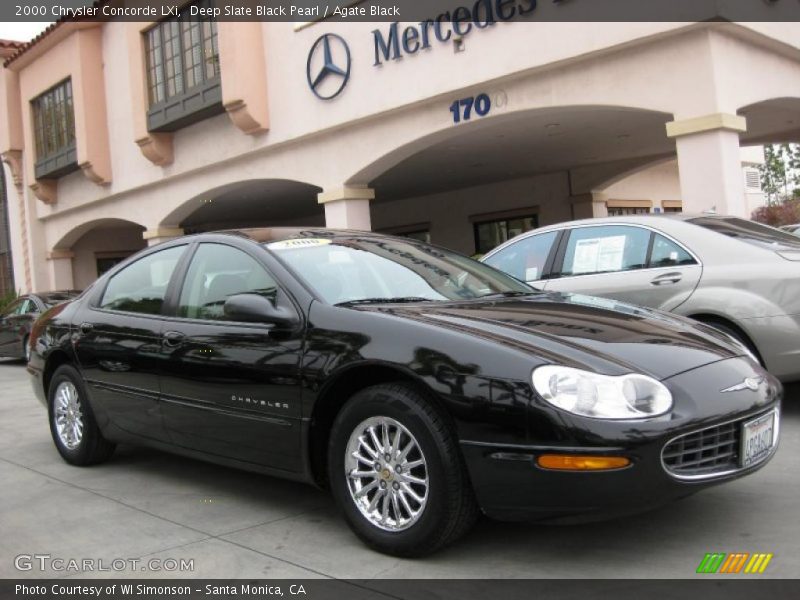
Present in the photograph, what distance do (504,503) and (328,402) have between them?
101 cm

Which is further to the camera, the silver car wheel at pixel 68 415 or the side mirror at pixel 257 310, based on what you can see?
the silver car wheel at pixel 68 415

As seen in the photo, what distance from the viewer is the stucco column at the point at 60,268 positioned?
23.3m

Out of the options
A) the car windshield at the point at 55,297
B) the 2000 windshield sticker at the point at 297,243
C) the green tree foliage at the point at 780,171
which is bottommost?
the 2000 windshield sticker at the point at 297,243

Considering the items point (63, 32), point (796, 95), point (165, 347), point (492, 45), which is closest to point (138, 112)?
point (63, 32)

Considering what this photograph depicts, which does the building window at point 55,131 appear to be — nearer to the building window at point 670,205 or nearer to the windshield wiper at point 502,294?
the building window at point 670,205

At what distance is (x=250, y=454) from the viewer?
402 centimetres

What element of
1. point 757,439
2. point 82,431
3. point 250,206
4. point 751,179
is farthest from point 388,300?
point 751,179

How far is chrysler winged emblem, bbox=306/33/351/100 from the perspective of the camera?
13203 millimetres

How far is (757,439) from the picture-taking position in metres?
3.37

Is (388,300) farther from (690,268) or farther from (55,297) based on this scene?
(55,297)

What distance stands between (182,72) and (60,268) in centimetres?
960

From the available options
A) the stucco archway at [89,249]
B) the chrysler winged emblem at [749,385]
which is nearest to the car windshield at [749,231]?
the chrysler winged emblem at [749,385]

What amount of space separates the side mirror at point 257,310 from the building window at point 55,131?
18.2 m

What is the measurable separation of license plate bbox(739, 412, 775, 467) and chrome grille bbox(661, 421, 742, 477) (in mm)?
32
